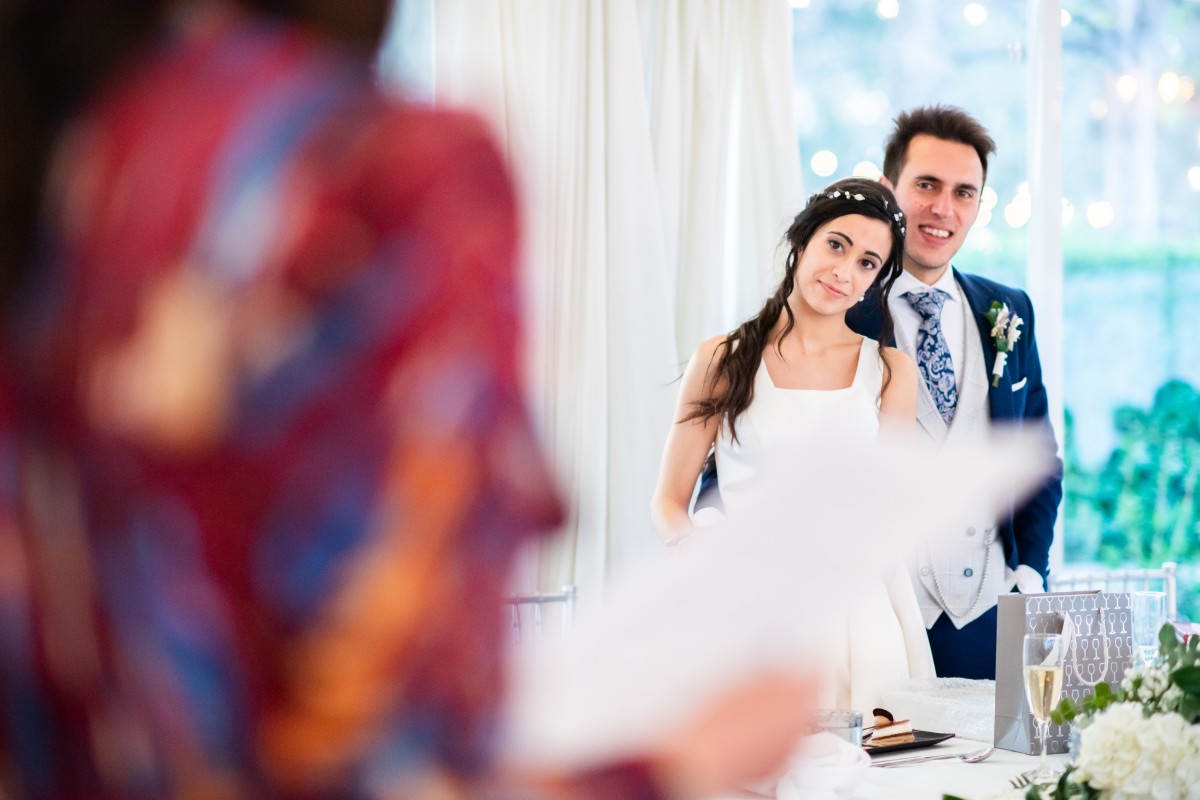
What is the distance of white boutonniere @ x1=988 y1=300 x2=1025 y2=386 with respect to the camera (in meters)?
3.41

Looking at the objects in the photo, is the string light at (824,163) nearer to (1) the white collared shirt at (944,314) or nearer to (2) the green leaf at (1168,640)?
(1) the white collared shirt at (944,314)

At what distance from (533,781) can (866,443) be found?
113 millimetres

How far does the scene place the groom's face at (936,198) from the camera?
135 inches

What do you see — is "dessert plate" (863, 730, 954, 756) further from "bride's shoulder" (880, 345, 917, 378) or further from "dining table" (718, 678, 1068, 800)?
"bride's shoulder" (880, 345, 917, 378)

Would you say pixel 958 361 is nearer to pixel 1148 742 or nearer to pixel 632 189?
pixel 632 189

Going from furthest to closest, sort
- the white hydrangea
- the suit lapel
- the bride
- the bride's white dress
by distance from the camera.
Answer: the suit lapel, the bride, the bride's white dress, the white hydrangea

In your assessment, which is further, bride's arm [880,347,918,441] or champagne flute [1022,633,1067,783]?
bride's arm [880,347,918,441]

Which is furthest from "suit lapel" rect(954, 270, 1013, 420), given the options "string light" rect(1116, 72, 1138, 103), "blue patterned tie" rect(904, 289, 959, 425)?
"string light" rect(1116, 72, 1138, 103)

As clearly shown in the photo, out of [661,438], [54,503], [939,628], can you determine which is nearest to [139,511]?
[54,503]

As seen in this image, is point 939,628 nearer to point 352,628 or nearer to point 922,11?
point 922,11

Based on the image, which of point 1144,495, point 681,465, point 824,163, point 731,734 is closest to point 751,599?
point 731,734

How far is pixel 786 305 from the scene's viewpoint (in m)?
3.11

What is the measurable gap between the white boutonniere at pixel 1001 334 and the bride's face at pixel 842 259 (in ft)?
1.89

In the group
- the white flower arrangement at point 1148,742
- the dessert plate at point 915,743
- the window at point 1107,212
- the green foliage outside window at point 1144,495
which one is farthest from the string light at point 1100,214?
the white flower arrangement at point 1148,742
